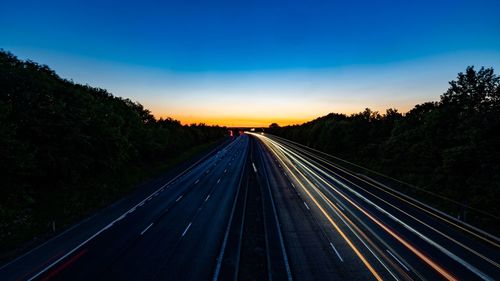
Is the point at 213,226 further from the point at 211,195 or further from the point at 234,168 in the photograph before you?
the point at 234,168

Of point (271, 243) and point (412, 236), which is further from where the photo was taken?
point (412, 236)

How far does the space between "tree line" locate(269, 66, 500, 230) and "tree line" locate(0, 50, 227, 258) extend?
32605mm

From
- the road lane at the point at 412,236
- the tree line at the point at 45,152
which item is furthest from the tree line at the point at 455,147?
the tree line at the point at 45,152

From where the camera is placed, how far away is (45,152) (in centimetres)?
2364

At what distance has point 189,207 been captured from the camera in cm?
2477

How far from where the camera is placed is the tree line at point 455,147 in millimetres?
23391

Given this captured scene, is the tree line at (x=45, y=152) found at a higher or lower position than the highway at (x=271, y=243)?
higher

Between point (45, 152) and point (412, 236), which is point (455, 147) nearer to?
point (412, 236)

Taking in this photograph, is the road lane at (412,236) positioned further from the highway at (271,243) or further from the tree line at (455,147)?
the tree line at (455,147)

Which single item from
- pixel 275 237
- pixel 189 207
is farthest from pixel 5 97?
pixel 275 237

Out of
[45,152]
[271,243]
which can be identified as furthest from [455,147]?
[45,152]

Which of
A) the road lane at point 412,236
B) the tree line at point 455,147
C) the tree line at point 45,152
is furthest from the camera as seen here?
the tree line at point 455,147

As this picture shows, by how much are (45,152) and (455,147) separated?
128 ft

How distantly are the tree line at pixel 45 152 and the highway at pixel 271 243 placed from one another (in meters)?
3.76
